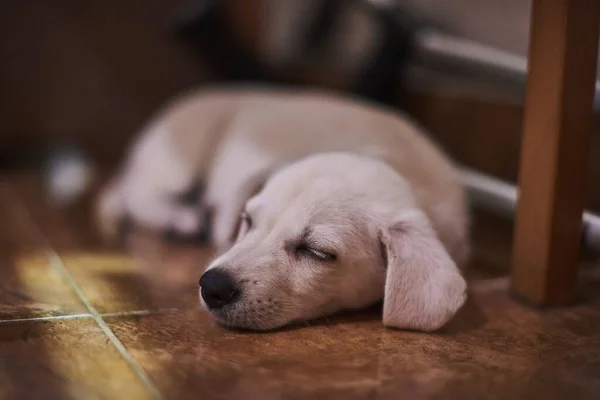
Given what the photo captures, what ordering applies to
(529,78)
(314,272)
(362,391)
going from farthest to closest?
(529,78)
(314,272)
(362,391)

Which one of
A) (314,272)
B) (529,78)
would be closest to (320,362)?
(314,272)

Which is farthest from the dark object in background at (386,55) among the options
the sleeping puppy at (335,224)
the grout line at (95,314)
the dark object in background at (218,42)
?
the grout line at (95,314)

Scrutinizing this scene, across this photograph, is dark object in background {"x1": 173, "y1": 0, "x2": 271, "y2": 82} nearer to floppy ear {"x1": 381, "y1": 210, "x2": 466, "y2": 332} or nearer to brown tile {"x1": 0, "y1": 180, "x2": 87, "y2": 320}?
brown tile {"x1": 0, "y1": 180, "x2": 87, "y2": 320}

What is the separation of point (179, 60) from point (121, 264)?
6.40ft

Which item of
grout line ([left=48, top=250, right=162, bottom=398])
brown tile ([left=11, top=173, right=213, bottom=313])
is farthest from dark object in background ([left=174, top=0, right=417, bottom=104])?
grout line ([left=48, top=250, right=162, bottom=398])

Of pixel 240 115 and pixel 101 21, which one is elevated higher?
pixel 101 21

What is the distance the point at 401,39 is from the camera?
274 cm

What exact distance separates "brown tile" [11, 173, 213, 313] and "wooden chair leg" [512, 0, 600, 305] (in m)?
0.80

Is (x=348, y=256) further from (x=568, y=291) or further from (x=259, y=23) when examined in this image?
(x=259, y=23)

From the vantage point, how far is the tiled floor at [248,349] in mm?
1198

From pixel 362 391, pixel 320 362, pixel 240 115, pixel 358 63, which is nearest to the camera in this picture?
pixel 362 391

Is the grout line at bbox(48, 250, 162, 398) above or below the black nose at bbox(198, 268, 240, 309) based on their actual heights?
below

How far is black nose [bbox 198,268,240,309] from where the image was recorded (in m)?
1.44

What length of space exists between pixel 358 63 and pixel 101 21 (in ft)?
4.52
